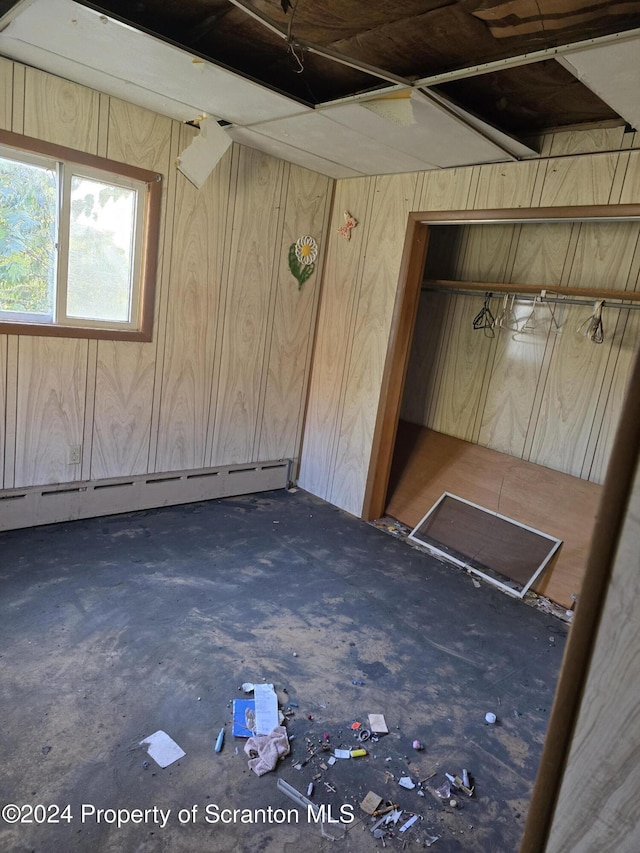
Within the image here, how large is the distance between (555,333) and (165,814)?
3.45 meters

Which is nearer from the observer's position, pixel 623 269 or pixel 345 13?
pixel 345 13

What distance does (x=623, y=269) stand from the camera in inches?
132

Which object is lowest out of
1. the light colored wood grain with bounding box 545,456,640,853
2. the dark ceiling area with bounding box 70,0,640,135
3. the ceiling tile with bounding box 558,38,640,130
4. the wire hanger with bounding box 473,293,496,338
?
the light colored wood grain with bounding box 545,456,640,853

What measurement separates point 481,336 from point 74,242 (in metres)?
2.87

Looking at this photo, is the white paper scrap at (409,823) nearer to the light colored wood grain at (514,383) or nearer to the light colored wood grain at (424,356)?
the light colored wood grain at (514,383)

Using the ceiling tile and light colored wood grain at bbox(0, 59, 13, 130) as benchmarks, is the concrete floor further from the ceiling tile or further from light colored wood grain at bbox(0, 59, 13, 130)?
the ceiling tile

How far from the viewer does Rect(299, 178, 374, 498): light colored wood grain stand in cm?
398

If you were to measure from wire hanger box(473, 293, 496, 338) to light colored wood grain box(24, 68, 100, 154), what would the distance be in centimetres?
275

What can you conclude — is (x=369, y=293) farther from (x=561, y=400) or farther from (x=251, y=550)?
(x=251, y=550)

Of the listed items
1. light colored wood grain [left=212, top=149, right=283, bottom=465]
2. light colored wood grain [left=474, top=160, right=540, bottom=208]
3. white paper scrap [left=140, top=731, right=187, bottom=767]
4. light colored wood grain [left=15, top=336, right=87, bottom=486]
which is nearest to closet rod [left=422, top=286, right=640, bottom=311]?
light colored wood grain [left=474, top=160, right=540, bottom=208]

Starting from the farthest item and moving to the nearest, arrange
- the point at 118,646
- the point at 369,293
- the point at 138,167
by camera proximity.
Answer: the point at 369,293 → the point at 138,167 → the point at 118,646

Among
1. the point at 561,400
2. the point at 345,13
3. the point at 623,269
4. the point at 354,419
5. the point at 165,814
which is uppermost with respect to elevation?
the point at 345,13

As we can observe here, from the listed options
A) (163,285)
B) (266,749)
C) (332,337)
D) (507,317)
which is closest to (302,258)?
(332,337)

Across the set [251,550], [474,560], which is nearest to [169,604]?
[251,550]
